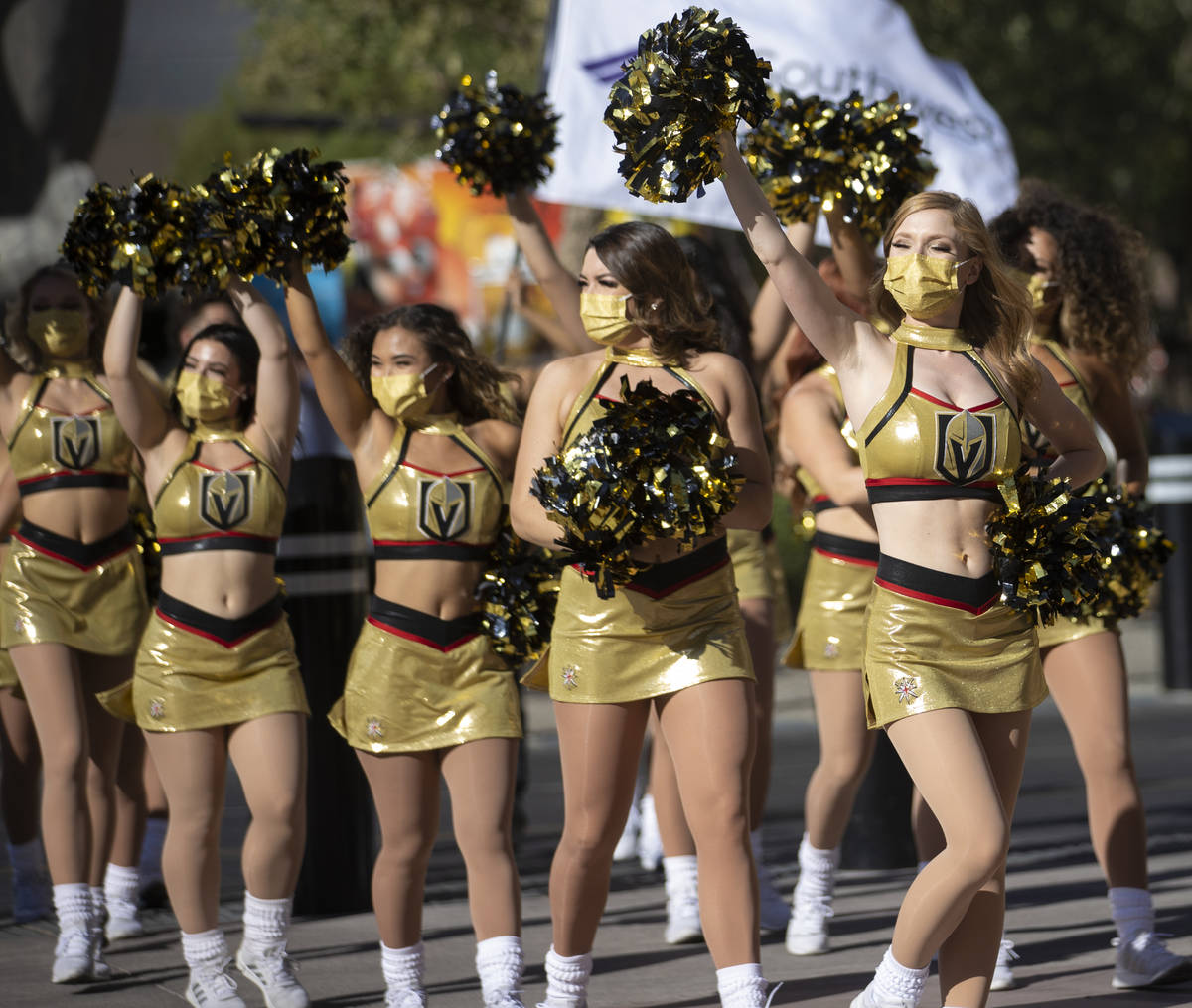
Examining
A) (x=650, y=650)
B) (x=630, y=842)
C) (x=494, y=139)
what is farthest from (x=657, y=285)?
(x=630, y=842)

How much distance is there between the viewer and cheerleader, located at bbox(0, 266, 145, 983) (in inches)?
237

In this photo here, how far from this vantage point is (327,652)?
6.80m

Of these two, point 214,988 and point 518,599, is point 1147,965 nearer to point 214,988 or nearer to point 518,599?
point 518,599

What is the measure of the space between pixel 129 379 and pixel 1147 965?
345 centimetres

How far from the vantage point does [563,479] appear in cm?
455

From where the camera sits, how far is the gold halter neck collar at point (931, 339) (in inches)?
178

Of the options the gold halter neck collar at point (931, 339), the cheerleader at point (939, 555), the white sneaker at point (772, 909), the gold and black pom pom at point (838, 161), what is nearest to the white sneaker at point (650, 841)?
the white sneaker at point (772, 909)

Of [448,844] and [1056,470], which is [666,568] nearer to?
[1056,470]

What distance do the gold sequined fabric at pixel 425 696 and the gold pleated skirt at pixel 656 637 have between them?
34 cm

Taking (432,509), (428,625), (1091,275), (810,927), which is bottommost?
(810,927)

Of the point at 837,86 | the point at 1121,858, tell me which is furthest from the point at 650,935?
the point at 837,86

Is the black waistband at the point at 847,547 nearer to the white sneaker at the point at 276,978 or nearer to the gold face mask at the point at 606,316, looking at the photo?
the gold face mask at the point at 606,316

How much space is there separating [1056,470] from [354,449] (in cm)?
196

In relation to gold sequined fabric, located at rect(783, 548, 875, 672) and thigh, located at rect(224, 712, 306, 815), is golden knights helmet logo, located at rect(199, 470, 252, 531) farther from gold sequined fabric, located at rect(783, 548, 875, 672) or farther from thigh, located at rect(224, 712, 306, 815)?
gold sequined fabric, located at rect(783, 548, 875, 672)
